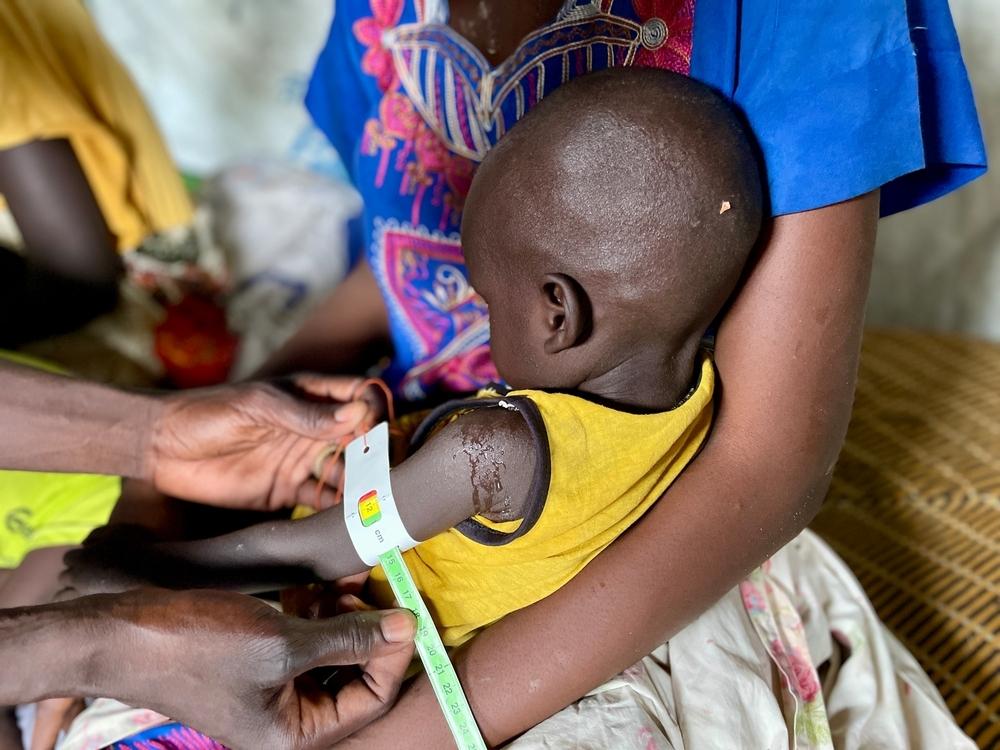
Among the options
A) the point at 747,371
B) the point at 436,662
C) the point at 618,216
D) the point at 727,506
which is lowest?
the point at 436,662

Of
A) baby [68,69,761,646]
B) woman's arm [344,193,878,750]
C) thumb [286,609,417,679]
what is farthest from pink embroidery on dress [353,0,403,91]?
thumb [286,609,417,679]

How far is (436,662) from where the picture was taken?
807mm

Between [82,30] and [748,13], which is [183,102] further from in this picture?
[748,13]

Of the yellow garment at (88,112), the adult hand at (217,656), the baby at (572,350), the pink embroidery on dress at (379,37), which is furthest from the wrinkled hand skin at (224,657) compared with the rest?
the yellow garment at (88,112)

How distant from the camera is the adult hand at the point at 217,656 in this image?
717 mm

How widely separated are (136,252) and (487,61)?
1.45m

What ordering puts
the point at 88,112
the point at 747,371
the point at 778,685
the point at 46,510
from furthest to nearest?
the point at 88,112 < the point at 46,510 < the point at 778,685 < the point at 747,371

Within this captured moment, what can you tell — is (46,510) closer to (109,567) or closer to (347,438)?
(109,567)

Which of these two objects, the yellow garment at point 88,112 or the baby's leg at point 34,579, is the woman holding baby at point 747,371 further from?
the yellow garment at point 88,112

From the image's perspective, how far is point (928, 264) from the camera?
208cm

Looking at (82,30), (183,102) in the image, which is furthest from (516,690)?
(183,102)

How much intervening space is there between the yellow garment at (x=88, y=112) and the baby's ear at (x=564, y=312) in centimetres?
104

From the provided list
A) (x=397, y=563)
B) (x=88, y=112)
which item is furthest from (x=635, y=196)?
(x=88, y=112)

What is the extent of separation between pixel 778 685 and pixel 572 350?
0.44m
